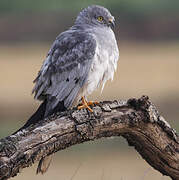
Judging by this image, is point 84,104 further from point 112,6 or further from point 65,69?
point 112,6

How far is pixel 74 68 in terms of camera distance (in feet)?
27.8

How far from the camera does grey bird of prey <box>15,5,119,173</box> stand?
823cm

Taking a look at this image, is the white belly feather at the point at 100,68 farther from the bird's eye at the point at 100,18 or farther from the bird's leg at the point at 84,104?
the bird's eye at the point at 100,18

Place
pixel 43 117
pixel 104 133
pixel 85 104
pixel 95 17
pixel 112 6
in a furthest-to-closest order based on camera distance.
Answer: pixel 112 6, pixel 95 17, pixel 43 117, pixel 85 104, pixel 104 133

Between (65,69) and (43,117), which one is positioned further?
(65,69)

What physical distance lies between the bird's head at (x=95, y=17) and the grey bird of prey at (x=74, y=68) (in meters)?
0.32

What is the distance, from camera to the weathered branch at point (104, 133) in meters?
7.09

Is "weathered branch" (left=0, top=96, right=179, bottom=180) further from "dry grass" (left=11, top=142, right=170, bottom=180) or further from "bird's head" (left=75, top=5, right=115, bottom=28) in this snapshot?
"dry grass" (left=11, top=142, right=170, bottom=180)

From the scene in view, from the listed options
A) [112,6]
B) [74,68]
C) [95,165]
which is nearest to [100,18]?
[74,68]

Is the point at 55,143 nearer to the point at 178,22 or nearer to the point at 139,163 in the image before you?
the point at 139,163

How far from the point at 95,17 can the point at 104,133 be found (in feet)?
5.69

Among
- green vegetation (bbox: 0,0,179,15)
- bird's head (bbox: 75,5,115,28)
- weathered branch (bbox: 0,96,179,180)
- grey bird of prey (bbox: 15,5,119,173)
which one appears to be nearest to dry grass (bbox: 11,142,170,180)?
bird's head (bbox: 75,5,115,28)

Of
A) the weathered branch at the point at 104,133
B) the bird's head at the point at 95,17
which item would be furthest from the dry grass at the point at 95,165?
the weathered branch at the point at 104,133

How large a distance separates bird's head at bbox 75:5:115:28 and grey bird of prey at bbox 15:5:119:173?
32 centimetres
